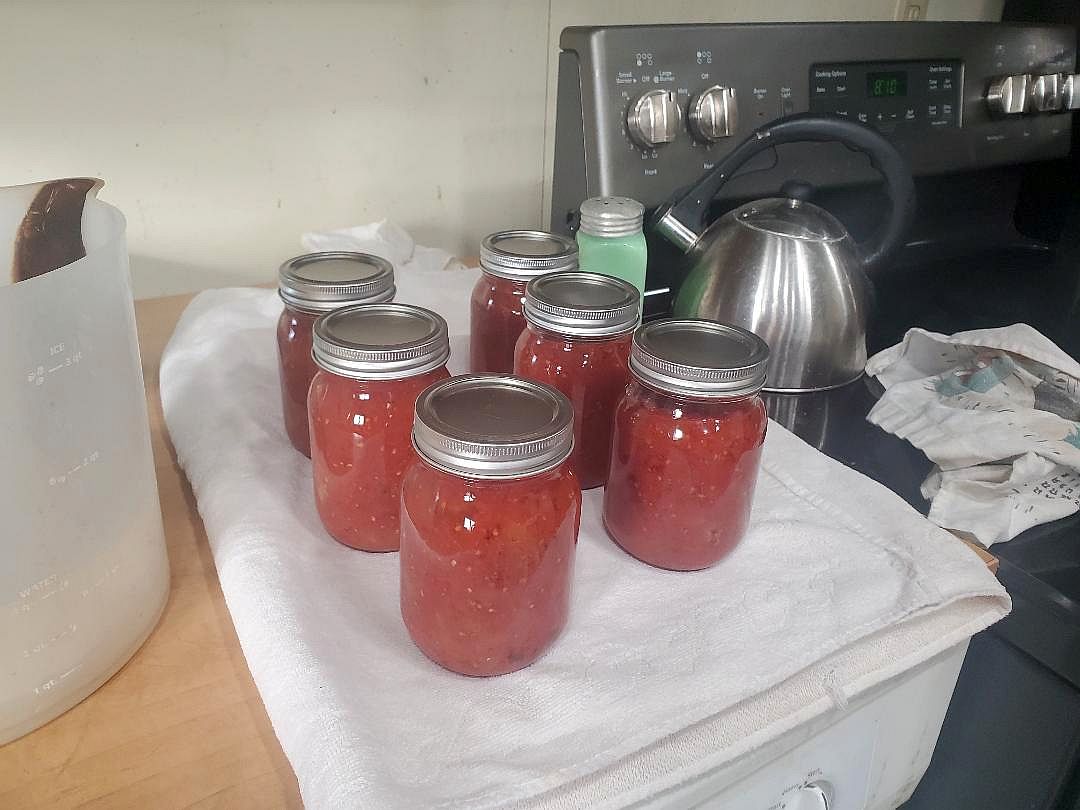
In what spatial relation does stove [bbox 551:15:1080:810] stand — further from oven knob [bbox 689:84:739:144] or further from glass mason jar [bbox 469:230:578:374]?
glass mason jar [bbox 469:230:578:374]

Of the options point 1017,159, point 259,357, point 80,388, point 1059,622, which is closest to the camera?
point 80,388

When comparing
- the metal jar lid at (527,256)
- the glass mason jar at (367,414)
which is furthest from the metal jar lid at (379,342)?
the metal jar lid at (527,256)

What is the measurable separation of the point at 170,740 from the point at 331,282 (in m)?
0.31

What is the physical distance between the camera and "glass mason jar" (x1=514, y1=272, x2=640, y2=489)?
1.78 feet

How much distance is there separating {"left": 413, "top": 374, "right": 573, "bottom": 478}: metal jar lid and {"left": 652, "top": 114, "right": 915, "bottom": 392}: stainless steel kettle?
352 mm

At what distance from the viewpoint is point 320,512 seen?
551mm

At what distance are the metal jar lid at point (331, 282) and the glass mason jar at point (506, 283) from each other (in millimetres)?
80

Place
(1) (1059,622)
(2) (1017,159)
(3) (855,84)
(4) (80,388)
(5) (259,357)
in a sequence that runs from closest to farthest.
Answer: (4) (80,388) < (1) (1059,622) < (5) (259,357) < (3) (855,84) < (2) (1017,159)

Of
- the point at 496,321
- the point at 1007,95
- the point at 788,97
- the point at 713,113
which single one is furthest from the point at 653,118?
the point at 1007,95

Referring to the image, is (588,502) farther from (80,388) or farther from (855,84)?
(855,84)

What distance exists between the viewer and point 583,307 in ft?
1.77

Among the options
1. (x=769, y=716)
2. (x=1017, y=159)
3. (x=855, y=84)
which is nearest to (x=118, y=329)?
(x=769, y=716)

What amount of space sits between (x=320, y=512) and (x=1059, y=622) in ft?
→ 1.62

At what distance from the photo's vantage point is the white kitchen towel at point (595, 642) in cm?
39
